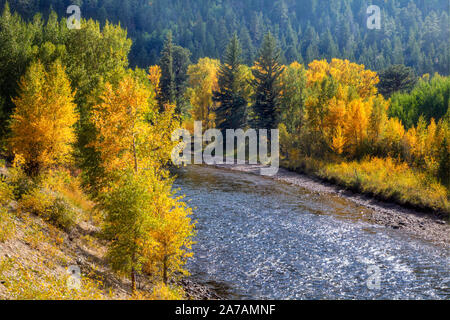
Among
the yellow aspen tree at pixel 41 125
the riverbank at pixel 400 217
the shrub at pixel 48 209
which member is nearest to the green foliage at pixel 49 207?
the shrub at pixel 48 209

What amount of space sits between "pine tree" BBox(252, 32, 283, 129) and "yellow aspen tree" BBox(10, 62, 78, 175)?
41.8 metres

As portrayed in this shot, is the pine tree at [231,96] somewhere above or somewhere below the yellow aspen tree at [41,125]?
above

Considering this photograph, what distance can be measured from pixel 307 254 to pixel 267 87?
153 feet

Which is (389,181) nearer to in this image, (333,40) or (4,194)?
(4,194)

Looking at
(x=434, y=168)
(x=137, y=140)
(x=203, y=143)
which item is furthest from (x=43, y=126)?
(x=203, y=143)

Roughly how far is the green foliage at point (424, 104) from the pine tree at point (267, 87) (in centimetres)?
1899

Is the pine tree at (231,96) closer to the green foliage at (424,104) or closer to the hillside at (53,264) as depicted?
the green foliage at (424,104)

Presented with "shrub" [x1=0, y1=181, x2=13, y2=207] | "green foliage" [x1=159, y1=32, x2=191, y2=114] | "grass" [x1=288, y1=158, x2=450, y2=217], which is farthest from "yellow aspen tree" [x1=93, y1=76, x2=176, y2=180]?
"green foliage" [x1=159, y1=32, x2=191, y2=114]

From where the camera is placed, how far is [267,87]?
6462 centimetres

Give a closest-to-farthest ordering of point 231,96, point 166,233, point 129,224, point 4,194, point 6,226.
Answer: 1. point 129,224
2. point 6,226
3. point 166,233
4. point 4,194
5. point 231,96

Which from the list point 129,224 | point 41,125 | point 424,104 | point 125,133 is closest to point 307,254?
point 129,224

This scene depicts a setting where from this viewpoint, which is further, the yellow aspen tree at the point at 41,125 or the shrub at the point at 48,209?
the yellow aspen tree at the point at 41,125

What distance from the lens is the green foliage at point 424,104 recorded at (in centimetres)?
5244
